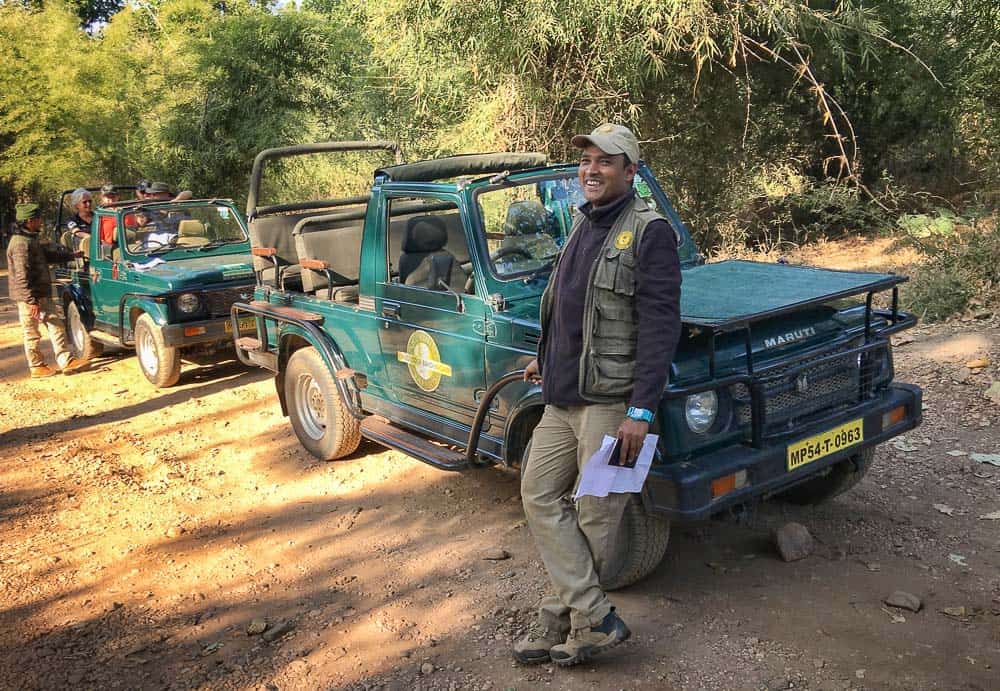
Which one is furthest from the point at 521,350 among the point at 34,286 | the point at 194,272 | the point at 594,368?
the point at 34,286

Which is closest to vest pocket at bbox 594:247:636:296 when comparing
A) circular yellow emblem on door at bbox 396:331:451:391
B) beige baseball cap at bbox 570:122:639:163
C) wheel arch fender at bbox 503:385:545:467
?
beige baseball cap at bbox 570:122:639:163

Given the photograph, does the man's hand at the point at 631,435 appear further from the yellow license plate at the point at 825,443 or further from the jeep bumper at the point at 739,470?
the yellow license plate at the point at 825,443

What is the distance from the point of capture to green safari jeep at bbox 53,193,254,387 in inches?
324

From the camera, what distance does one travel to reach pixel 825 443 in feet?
12.8

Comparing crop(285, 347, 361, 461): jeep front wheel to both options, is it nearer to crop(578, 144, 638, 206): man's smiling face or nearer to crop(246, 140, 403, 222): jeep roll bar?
crop(246, 140, 403, 222): jeep roll bar

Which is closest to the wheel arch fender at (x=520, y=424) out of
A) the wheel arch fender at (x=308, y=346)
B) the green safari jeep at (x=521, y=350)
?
the green safari jeep at (x=521, y=350)

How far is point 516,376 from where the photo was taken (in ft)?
13.8

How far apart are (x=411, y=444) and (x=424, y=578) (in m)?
0.88

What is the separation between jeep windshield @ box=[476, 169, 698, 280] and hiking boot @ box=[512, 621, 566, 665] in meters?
1.84

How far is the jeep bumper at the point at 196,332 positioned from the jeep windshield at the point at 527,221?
4.17 metres

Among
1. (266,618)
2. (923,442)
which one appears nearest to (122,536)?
(266,618)

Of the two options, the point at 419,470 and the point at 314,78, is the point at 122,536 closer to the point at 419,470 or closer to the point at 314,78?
the point at 419,470

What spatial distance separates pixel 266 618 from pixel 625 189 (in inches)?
100

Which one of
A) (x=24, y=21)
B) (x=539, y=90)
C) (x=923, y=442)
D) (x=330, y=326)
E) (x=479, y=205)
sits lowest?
(x=923, y=442)
